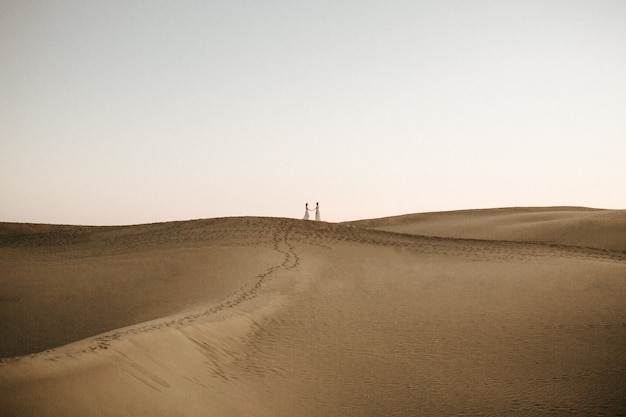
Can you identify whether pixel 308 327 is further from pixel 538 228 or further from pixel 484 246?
pixel 538 228

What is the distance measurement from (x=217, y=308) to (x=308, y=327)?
1909 millimetres

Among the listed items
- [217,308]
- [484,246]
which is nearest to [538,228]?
[484,246]

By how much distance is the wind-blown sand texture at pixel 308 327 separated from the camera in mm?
5258

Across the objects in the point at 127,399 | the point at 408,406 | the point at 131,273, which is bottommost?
the point at 408,406

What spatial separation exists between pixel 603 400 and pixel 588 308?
12.4ft

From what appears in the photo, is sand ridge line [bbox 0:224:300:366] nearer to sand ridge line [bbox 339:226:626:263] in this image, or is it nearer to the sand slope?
sand ridge line [bbox 339:226:626:263]

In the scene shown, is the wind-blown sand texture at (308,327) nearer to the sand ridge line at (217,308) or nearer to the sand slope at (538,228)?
the sand ridge line at (217,308)

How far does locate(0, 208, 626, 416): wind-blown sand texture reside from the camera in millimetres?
5258

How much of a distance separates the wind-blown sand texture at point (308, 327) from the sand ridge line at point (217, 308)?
0.16 ft

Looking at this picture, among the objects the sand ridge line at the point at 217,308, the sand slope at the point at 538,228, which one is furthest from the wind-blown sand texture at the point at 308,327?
the sand slope at the point at 538,228

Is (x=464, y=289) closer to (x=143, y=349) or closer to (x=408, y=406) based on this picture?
(x=408, y=406)

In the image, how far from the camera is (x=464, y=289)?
34.3 feet

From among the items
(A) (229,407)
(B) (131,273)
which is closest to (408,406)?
(A) (229,407)

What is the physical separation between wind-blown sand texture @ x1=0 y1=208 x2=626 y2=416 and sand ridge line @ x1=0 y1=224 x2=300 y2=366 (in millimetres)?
49
